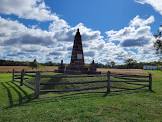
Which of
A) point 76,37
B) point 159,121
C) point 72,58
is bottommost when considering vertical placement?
point 159,121

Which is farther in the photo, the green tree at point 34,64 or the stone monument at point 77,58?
the green tree at point 34,64

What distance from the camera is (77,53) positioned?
1213 inches

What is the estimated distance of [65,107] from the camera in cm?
1188

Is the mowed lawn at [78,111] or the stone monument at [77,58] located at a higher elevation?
the stone monument at [77,58]

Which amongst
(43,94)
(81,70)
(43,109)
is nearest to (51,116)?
(43,109)

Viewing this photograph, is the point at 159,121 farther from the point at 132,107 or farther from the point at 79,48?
the point at 79,48

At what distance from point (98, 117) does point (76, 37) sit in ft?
70.9

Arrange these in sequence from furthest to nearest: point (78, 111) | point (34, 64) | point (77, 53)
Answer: point (34, 64) → point (77, 53) → point (78, 111)

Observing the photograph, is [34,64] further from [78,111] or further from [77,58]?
[78,111]

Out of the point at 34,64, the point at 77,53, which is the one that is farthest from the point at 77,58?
the point at 34,64

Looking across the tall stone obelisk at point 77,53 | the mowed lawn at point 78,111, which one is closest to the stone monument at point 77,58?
the tall stone obelisk at point 77,53

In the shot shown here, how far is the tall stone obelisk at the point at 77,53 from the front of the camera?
3081cm

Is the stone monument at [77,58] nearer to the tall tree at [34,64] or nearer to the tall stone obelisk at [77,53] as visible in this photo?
the tall stone obelisk at [77,53]

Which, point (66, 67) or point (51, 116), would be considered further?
point (66, 67)
